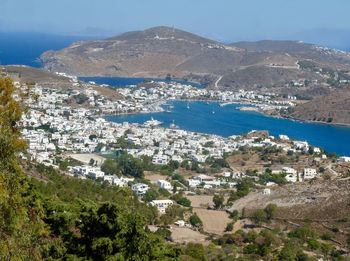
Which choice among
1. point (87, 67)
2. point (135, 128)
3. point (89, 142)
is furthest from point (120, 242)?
point (87, 67)

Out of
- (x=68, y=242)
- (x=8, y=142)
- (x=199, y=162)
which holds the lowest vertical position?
(x=199, y=162)

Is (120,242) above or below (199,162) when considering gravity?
above

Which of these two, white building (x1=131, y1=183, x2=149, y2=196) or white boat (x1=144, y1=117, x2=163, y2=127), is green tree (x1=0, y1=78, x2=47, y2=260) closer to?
white building (x1=131, y1=183, x2=149, y2=196)

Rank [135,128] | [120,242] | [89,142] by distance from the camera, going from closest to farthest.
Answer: [120,242], [89,142], [135,128]

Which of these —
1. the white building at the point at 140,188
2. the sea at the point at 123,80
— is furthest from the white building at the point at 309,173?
the sea at the point at 123,80

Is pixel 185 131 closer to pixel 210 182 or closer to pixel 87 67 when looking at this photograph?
pixel 210 182

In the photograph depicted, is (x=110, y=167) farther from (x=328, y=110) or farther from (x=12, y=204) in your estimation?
(x=328, y=110)

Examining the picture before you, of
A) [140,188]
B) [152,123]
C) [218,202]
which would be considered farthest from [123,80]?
[218,202]

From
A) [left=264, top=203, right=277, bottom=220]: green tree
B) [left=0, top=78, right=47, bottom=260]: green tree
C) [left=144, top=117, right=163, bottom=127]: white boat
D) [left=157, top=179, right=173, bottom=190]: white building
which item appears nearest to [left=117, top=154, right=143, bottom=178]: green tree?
[left=157, top=179, right=173, bottom=190]: white building
